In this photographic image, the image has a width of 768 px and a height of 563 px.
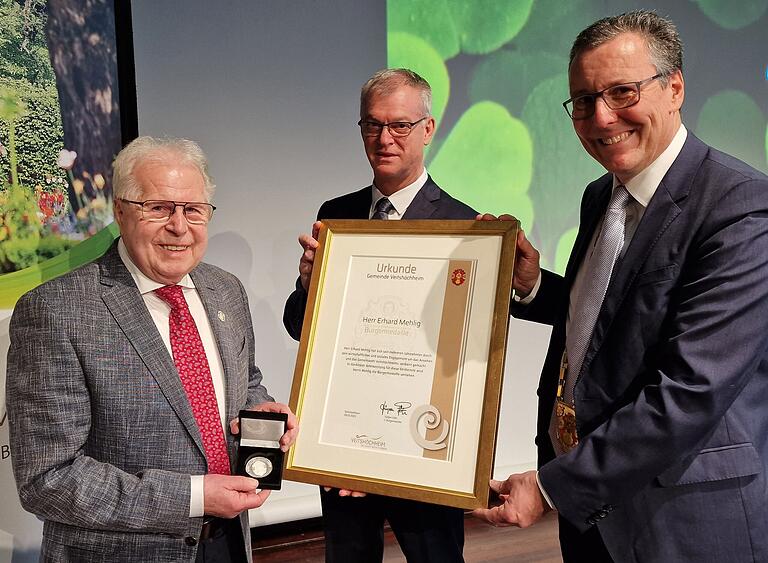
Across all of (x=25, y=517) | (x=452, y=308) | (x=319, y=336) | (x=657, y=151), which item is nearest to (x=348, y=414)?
(x=319, y=336)

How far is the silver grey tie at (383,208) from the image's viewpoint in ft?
7.40

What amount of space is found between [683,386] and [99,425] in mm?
1235

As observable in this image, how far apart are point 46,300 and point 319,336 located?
661 millimetres

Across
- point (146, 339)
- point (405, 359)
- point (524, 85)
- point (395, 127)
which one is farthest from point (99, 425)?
point (524, 85)

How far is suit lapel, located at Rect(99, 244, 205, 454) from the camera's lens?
1609 millimetres

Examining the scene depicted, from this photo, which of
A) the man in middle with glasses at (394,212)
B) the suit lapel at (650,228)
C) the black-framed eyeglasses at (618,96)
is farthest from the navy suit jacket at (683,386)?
the man in middle with glasses at (394,212)

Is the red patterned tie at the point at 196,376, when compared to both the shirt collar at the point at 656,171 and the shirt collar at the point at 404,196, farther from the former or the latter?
the shirt collar at the point at 656,171

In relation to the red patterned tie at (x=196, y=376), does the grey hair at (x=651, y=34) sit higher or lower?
higher

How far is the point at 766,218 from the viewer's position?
4.72 ft

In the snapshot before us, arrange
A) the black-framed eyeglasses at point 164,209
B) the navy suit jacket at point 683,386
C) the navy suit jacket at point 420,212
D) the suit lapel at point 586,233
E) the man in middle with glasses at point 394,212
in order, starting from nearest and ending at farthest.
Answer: the navy suit jacket at point 683,386
the black-framed eyeglasses at point 164,209
the suit lapel at point 586,233
the man in middle with glasses at point 394,212
the navy suit jacket at point 420,212

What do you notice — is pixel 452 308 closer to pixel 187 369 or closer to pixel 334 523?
pixel 187 369

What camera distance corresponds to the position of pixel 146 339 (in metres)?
1.62

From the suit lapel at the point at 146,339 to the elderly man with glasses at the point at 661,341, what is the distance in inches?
28.7

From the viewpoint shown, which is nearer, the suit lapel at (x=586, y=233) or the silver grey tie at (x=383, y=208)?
the suit lapel at (x=586, y=233)
